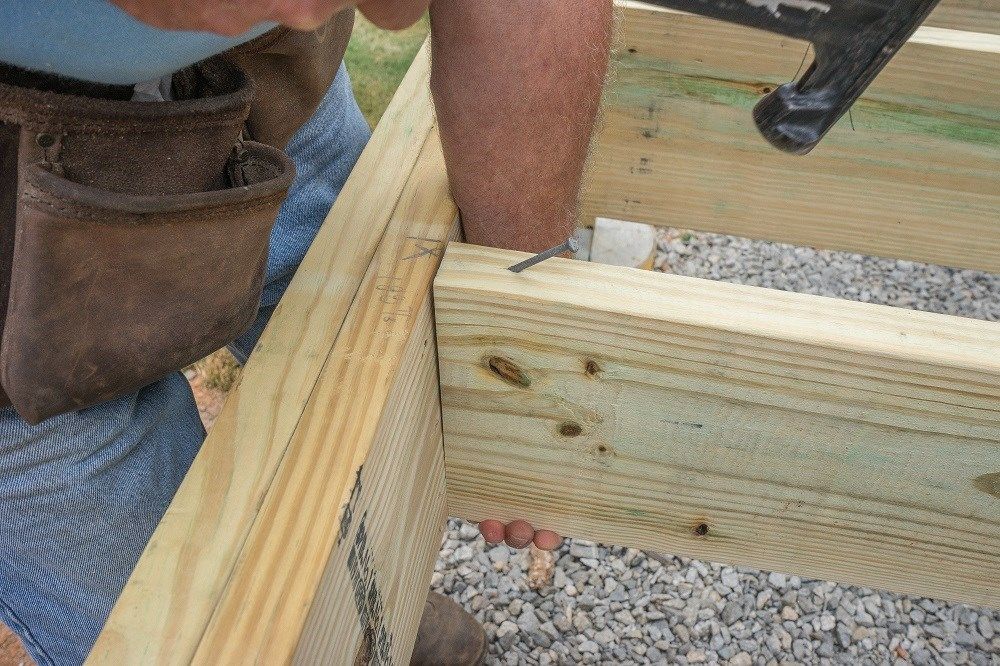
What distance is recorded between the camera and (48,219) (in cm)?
85

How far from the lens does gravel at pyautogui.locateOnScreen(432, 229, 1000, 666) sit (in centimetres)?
213

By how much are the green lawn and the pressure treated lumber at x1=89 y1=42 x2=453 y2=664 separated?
2439 millimetres

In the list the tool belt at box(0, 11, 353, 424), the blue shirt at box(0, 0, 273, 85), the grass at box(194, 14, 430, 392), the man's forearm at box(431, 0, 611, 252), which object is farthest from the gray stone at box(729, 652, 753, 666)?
the grass at box(194, 14, 430, 392)

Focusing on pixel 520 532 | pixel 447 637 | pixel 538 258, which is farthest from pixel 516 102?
pixel 447 637

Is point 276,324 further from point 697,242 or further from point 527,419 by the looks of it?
point 697,242

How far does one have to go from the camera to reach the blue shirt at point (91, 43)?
789 mm

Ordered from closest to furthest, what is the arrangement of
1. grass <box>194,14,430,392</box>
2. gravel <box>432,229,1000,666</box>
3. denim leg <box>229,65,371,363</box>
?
1. denim leg <box>229,65,371,363</box>
2. gravel <box>432,229,1000,666</box>
3. grass <box>194,14,430,392</box>

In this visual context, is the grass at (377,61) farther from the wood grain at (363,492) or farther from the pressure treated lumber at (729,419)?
the pressure treated lumber at (729,419)

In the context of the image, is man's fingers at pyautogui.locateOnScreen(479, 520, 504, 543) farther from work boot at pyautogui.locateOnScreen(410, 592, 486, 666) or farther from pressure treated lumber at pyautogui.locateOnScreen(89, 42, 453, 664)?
work boot at pyautogui.locateOnScreen(410, 592, 486, 666)

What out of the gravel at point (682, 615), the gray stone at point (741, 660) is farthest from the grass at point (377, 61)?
the gray stone at point (741, 660)

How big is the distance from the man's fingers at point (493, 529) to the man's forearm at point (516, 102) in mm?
441

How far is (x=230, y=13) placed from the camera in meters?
0.64

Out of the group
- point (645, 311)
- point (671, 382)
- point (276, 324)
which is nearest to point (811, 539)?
point (671, 382)

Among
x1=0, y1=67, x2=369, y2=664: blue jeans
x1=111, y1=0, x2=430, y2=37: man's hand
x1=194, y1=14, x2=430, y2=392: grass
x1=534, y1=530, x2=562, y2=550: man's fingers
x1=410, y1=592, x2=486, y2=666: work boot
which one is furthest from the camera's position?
x1=194, y1=14, x2=430, y2=392: grass
